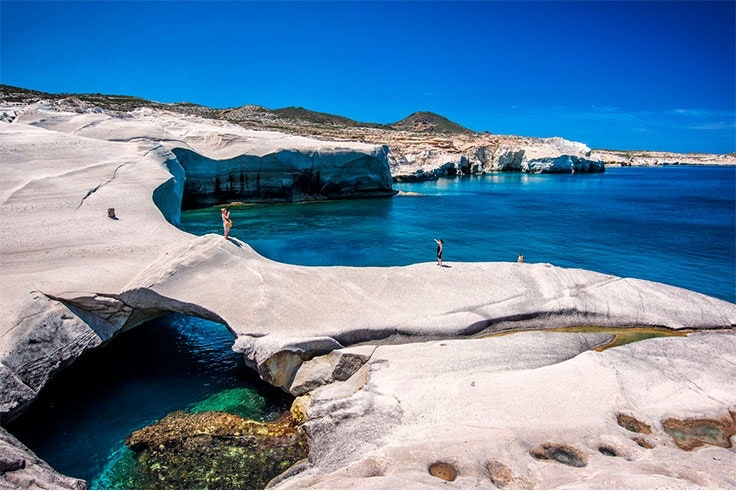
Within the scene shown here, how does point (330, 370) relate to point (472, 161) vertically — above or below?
below

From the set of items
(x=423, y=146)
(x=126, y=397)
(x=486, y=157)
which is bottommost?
(x=126, y=397)

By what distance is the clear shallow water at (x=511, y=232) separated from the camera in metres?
24.8

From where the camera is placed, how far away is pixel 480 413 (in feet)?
28.8

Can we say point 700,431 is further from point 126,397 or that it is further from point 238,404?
point 126,397

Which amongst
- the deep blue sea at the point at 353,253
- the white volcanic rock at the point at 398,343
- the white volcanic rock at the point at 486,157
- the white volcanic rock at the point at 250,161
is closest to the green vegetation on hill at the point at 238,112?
the white volcanic rock at the point at 250,161

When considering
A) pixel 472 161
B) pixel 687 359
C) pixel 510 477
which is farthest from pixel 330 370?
pixel 472 161

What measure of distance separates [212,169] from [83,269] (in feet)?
97.1

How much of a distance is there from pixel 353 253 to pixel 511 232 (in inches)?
539

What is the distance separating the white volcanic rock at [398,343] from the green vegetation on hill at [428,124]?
6061 inches

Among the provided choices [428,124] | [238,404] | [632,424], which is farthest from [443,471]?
[428,124]

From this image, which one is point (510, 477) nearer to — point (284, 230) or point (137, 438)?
point (137, 438)

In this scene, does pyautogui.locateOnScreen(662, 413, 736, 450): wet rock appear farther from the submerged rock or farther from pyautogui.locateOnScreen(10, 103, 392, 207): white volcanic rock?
pyautogui.locateOnScreen(10, 103, 392, 207): white volcanic rock

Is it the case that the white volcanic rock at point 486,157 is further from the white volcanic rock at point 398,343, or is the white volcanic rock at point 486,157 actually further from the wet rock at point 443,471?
the wet rock at point 443,471

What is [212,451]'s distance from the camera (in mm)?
9570
